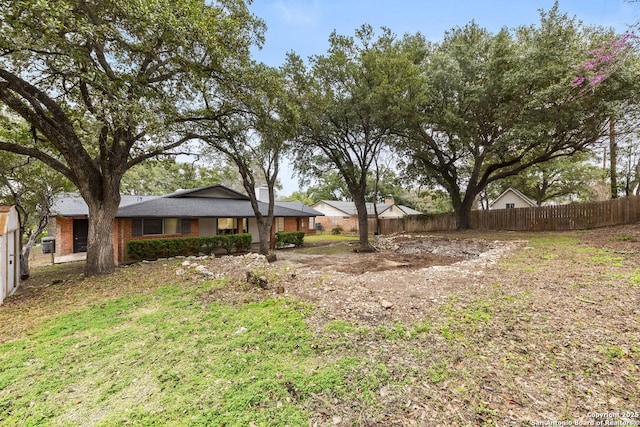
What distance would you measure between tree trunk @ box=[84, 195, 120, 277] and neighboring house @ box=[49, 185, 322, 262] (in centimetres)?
466

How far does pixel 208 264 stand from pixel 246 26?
312 inches

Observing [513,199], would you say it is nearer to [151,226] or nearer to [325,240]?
[325,240]

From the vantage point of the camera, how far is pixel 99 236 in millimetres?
7711

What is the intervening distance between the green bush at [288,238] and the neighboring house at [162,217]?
4.89ft

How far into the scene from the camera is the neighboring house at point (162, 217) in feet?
41.4

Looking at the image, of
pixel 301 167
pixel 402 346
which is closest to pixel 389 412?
pixel 402 346

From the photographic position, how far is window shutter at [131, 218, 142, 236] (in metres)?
13.1

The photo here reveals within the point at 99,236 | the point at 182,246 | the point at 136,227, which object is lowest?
the point at 182,246

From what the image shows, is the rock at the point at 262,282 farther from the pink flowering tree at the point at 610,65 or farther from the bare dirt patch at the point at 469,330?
the pink flowering tree at the point at 610,65

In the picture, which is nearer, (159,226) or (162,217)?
(162,217)

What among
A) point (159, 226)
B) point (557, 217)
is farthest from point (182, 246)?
point (557, 217)

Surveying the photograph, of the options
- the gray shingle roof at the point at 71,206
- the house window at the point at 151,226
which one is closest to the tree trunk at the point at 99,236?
the house window at the point at 151,226

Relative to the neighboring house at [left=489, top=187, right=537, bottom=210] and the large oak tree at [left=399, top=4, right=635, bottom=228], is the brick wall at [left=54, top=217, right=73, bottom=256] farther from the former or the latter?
the neighboring house at [left=489, top=187, right=537, bottom=210]

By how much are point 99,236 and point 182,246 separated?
5.27 metres
